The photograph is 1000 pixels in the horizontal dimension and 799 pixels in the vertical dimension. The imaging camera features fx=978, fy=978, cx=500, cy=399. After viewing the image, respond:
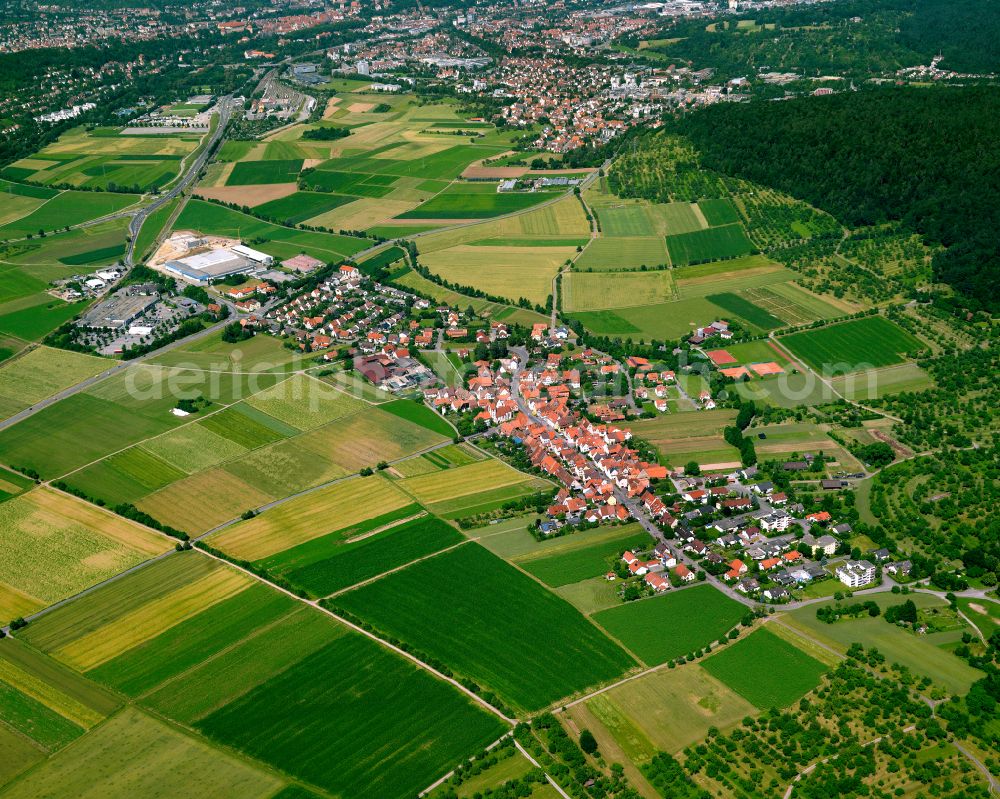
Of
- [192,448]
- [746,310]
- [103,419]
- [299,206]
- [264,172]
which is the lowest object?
[192,448]

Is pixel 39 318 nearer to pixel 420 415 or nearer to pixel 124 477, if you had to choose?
pixel 124 477

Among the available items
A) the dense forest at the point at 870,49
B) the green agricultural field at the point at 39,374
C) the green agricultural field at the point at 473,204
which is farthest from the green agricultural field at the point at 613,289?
the dense forest at the point at 870,49

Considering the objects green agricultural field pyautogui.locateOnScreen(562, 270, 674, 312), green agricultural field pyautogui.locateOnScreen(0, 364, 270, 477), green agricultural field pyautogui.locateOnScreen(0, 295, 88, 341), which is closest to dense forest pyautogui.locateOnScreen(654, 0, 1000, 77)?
green agricultural field pyautogui.locateOnScreen(562, 270, 674, 312)

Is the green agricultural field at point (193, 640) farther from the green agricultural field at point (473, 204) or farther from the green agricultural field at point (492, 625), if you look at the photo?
the green agricultural field at point (473, 204)

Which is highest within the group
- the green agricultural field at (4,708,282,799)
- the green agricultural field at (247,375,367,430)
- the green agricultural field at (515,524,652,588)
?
the green agricultural field at (247,375,367,430)

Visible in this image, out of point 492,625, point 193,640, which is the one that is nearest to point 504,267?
point 492,625

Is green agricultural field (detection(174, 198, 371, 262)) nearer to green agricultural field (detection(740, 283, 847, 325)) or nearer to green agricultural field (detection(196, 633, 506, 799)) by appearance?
green agricultural field (detection(740, 283, 847, 325))

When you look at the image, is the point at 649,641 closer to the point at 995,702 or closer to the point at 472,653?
the point at 472,653
